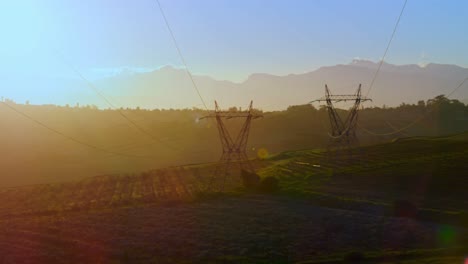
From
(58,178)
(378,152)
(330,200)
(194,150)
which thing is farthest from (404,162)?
(194,150)

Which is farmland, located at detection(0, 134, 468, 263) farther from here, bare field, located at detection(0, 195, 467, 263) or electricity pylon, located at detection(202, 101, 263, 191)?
electricity pylon, located at detection(202, 101, 263, 191)

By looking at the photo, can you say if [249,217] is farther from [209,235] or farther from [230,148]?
[230,148]

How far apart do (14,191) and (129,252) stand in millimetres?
38571

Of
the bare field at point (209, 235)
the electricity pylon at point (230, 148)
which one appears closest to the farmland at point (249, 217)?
the bare field at point (209, 235)

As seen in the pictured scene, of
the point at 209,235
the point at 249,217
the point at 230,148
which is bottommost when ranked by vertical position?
the point at 209,235

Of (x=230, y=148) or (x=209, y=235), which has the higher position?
(x=230, y=148)

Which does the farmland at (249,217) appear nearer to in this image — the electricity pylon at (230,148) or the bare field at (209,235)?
the bare field at (209,235)

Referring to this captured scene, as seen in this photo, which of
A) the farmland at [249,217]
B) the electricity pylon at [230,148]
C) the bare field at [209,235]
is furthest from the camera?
the electricity pylon at [230,148]

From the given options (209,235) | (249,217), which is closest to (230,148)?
(249,217)

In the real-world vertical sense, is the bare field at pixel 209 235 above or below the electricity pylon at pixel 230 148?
below

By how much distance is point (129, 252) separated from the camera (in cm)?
3406

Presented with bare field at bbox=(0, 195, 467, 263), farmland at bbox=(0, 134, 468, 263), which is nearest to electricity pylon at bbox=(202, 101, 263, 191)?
farmland at bbox=(0, 134, 468, 263)

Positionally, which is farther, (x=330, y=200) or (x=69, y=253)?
(x=330, y=200)

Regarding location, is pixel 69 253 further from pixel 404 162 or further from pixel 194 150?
pixel 194 150
